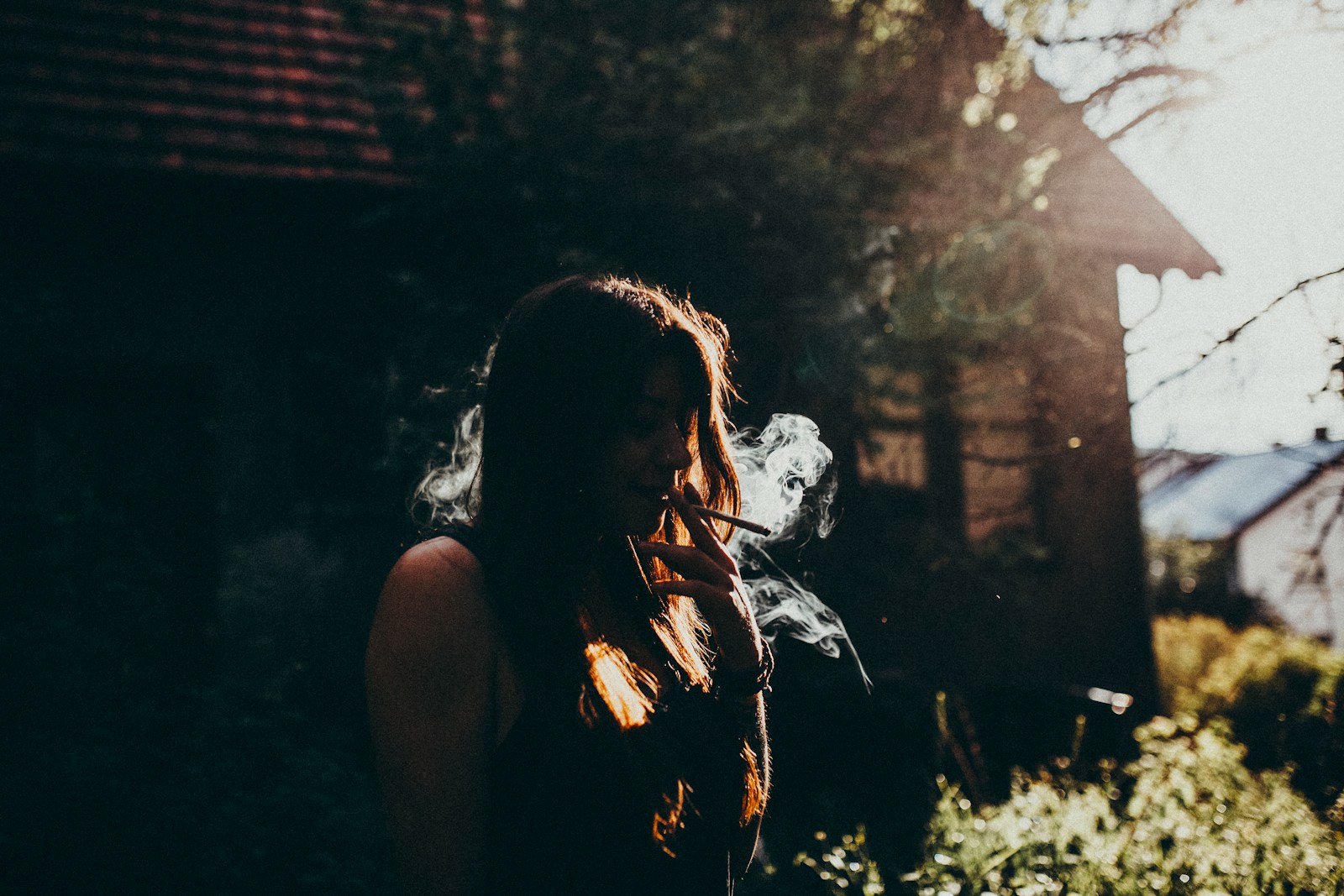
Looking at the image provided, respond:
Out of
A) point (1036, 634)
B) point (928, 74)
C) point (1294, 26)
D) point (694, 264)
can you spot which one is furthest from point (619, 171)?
point (1036, 634)

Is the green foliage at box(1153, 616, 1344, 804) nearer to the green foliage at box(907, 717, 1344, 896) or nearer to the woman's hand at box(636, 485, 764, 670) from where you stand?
the green foliage at box(907, 717, 1344, 896)

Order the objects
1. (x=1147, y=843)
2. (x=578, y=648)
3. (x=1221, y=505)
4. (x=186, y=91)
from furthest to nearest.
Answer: (x=1221, y=505) < (x=186, y=91) < (x=1147, y=843) < (x=578, y=648)

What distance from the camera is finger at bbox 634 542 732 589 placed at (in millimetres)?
1726

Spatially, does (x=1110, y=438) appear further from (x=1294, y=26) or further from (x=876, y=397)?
(x=1294, y=26)

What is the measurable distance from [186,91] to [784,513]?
493 centimetres

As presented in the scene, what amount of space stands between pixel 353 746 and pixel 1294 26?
5370 mm

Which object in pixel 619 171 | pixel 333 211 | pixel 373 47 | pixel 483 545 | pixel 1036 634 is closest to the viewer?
pixel 483 545

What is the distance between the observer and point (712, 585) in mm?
1739

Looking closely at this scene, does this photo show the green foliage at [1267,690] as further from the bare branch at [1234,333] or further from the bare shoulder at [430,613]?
the bare shoulder at [430,613]

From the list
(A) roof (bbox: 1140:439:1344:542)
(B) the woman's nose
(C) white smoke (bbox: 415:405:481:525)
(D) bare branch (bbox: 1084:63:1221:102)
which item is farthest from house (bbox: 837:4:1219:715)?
(A) roof (bbox: 1140:439:1344:542)

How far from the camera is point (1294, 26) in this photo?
3697 millimetres

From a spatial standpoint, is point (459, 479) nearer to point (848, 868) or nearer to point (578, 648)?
point (578, 648)

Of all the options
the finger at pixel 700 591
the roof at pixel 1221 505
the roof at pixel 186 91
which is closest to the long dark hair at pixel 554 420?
the finger at pixel 700 591

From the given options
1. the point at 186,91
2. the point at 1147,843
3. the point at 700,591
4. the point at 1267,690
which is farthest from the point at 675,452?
the point at 1267,690
